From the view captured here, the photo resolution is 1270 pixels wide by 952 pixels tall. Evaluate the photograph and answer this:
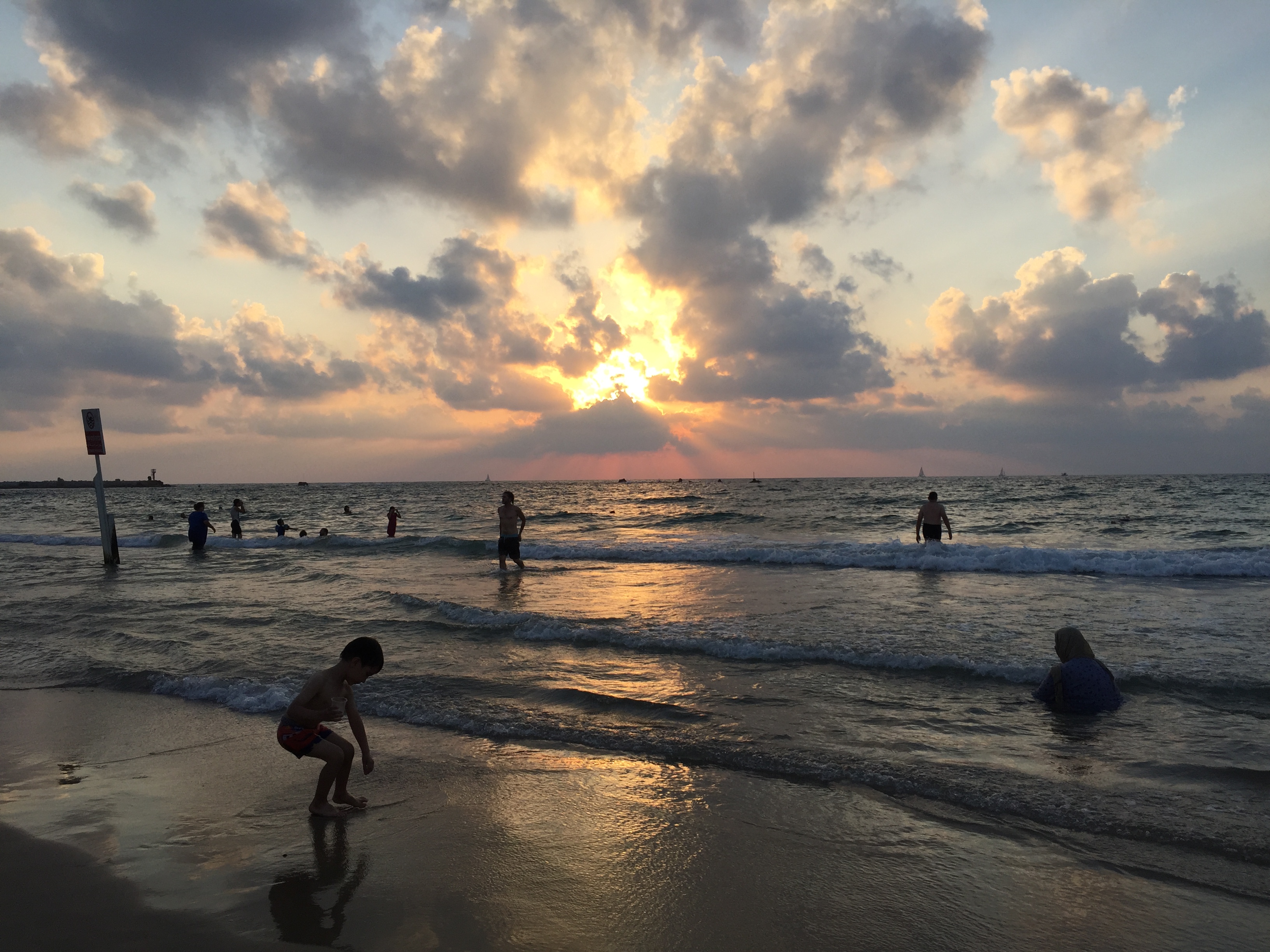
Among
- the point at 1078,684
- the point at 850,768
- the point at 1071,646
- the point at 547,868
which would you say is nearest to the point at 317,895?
the point at 547,868

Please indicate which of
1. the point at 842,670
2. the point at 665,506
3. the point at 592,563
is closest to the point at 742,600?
the point at 842,670

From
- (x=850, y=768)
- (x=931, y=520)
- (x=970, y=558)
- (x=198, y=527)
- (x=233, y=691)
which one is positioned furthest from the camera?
(x=198, y=527)

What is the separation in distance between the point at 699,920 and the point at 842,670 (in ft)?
17.2

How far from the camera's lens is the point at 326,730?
15.5 ft

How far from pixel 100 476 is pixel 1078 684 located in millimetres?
23266

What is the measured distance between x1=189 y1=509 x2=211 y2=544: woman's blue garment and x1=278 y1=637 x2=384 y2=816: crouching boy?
73.2 feet

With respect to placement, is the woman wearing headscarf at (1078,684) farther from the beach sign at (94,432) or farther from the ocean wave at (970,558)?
the beach sign at (94,432)

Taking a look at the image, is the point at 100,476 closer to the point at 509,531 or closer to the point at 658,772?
the point at 509,531

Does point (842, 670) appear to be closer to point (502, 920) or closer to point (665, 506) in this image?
point (502, 920)

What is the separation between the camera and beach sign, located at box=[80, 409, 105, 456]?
1873cm

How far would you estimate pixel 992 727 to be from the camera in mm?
6293

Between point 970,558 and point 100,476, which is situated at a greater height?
point 100,476

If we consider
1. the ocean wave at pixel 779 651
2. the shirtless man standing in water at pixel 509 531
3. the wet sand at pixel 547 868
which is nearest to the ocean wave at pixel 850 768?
the wet sand at pixel 547 868

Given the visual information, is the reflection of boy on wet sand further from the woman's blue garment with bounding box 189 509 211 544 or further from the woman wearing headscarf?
the woman's blue garment with bounding box 189 509 211 544
